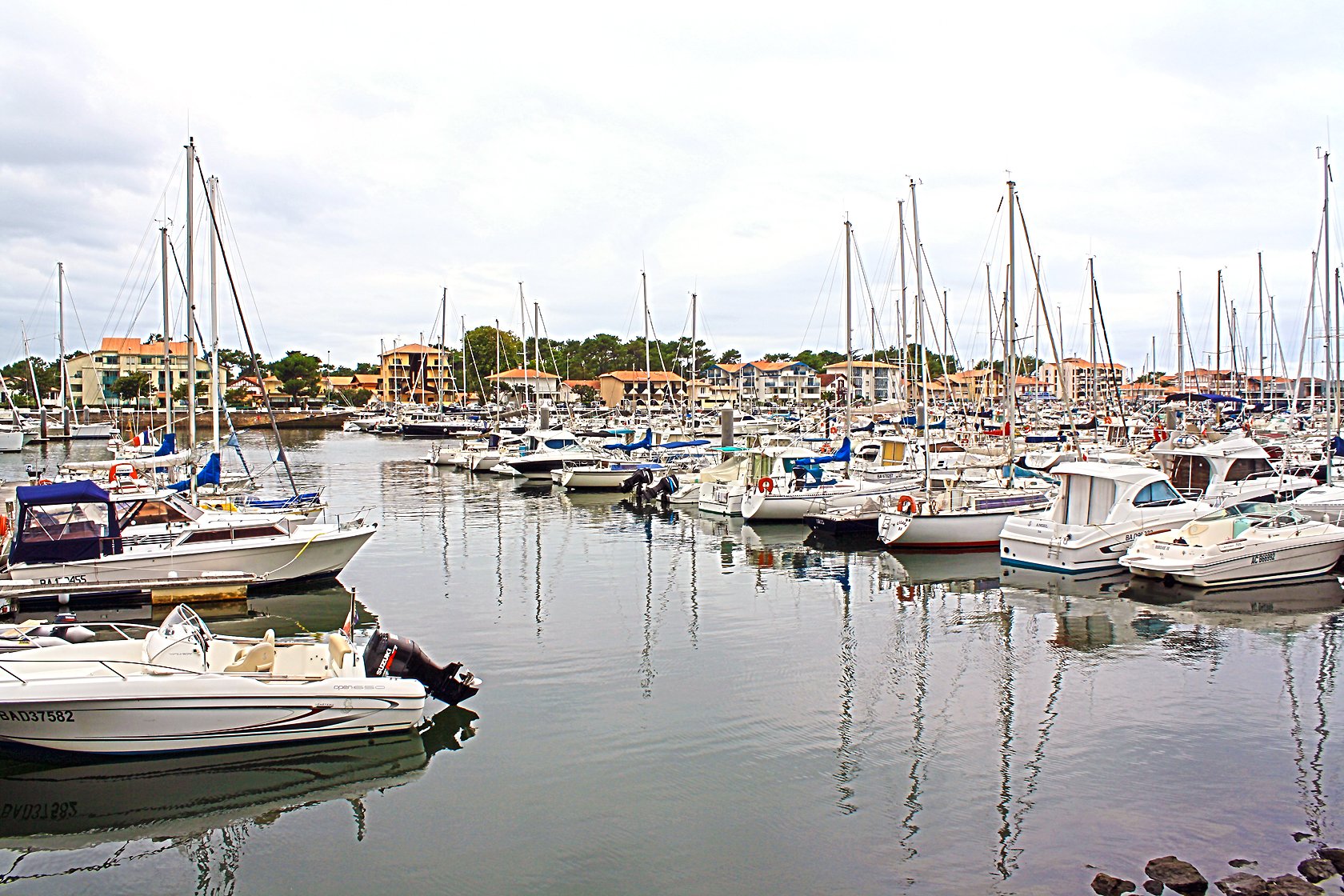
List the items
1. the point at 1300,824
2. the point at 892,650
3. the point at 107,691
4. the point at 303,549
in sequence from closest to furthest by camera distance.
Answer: the point at 1300,824 < the point at 107,691 < the point at 892,650 < the point at 303,549

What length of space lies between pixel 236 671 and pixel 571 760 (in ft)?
14.6

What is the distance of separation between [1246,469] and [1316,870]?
25364mm

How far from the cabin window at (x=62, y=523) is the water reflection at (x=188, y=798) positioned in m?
9.00

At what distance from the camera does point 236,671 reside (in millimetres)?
12531

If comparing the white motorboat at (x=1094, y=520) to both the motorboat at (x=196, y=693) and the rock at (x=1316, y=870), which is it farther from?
the motorboat at (x=196, y=693)

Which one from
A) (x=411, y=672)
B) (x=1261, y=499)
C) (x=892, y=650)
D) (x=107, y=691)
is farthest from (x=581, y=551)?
(x=1261, y=499)

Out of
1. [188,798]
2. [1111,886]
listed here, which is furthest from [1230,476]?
[188,798]

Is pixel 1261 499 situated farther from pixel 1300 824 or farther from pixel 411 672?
pixel 411 672

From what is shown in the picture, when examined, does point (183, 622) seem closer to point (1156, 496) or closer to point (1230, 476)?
point (1156, 496)

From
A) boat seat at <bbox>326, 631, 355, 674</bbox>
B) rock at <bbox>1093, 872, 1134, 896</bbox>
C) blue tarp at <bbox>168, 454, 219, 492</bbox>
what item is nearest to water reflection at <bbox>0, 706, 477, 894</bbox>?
boat seat at <bbox>326, 631, 355, 674</bbox>

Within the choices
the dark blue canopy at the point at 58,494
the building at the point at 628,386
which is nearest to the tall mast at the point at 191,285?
the dark blue canopy at the point at 58,494

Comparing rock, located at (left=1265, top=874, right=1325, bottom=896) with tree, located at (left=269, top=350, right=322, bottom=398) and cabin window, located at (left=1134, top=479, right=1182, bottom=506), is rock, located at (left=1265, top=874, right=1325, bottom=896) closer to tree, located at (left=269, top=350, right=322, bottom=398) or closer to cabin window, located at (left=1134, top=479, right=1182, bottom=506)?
cabin window, located at (left=1134, top=479, right=1182, bottom=506)

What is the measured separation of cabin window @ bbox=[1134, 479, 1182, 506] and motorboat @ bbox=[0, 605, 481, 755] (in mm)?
18132

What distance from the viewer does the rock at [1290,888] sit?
846 centimetres
